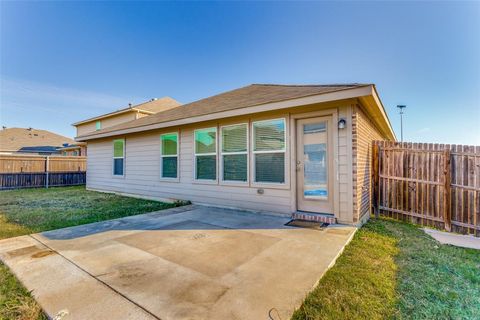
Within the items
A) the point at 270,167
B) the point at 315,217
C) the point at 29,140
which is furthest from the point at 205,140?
the point at 29,140

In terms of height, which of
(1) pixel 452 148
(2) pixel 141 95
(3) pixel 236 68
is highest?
(2) pixel 141 95

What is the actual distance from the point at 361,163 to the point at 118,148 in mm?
8961

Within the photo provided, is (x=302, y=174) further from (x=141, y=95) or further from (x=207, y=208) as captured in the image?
(x=141, y=95)

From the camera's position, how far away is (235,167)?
18.8ft

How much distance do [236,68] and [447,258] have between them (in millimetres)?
10552

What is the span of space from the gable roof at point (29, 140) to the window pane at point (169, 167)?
27.3m

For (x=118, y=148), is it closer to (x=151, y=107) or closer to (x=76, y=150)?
(x=151, y=107)

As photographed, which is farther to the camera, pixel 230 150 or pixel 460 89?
pixel 460 89

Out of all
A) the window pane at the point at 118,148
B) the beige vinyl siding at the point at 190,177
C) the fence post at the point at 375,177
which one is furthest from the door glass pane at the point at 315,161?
the window pane at the point at 118,148

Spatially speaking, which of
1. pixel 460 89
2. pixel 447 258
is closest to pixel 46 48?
pixel 447 258

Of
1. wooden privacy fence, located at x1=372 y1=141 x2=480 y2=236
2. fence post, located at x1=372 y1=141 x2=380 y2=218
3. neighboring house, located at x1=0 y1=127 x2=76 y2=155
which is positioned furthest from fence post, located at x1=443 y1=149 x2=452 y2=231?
neighboring house, located at x1=0 y1=127 x2=76 y2=155

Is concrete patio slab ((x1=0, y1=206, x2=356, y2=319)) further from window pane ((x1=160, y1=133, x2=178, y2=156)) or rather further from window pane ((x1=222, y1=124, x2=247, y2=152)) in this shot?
window pane ((x1=160, y1=133, x2=178, y2=156))

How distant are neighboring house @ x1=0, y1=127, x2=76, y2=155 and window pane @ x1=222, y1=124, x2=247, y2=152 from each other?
29.8 meters

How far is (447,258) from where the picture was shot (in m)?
3.03
